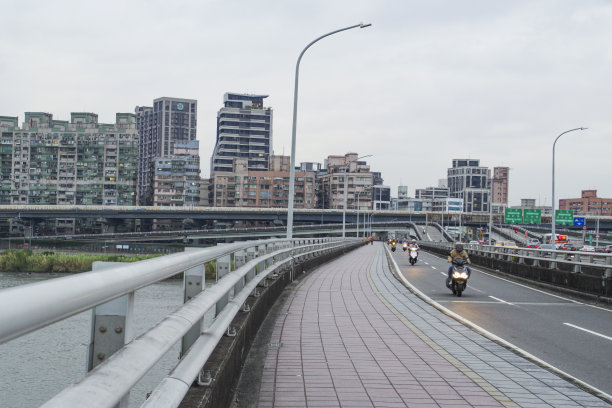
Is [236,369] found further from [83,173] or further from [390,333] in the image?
[83,173]

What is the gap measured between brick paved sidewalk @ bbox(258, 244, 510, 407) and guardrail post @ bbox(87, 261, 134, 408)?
138 inches

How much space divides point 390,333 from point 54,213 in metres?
116

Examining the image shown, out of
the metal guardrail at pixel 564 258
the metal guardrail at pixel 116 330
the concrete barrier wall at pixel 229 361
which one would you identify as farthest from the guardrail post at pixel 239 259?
the metal guardrail at pixel 564 258

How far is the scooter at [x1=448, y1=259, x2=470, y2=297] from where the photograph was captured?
18.6m

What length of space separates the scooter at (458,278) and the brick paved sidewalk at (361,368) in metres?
5.99

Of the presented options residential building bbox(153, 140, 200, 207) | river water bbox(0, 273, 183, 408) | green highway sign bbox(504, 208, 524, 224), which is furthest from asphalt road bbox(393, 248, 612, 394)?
residential building bbox(153, 140, 200, 207)

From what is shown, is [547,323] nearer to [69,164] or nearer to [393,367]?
[393,367]

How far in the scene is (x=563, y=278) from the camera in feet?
70.7

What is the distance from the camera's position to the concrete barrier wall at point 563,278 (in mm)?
18150

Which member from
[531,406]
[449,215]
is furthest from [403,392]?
[449,215]

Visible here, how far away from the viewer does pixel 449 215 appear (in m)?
160

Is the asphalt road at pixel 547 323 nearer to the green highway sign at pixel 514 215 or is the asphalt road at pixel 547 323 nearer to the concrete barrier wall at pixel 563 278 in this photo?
the concrete barrier wall at pixel 563 278

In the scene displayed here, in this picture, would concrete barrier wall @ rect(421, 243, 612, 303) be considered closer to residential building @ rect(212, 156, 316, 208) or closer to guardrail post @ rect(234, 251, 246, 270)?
guardrail post @ rect(234, 251, 246, 270)

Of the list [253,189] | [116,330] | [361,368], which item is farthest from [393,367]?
[253,189]
